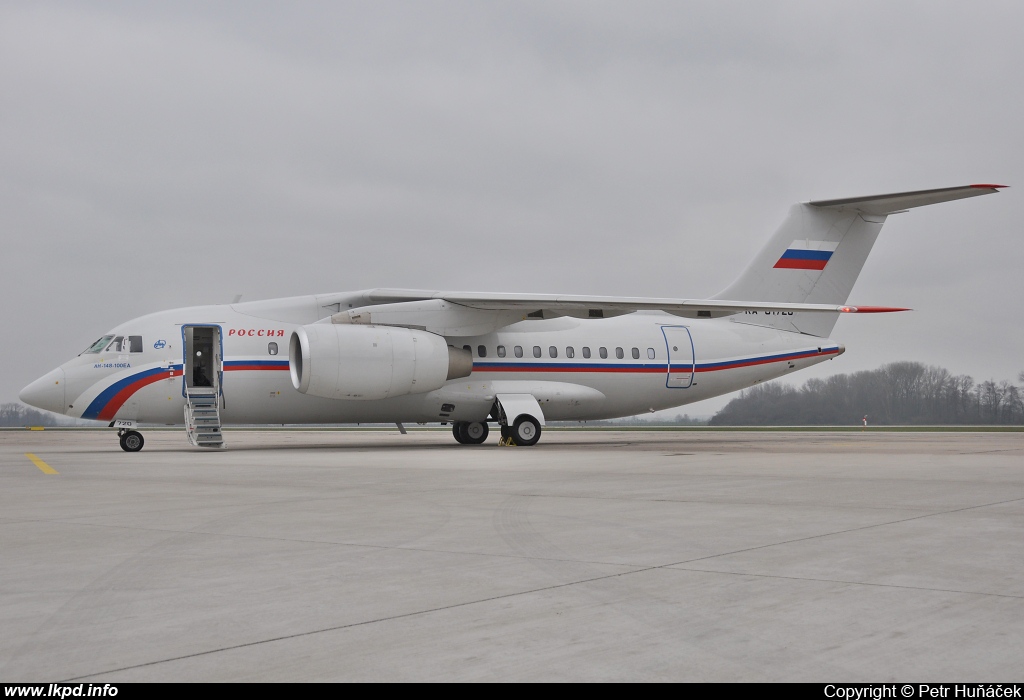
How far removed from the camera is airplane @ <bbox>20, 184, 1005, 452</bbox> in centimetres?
1978

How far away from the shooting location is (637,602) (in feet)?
13.6

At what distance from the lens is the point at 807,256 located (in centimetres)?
2475

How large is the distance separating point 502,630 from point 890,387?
40442mm

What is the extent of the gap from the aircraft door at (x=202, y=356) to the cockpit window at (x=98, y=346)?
165cm

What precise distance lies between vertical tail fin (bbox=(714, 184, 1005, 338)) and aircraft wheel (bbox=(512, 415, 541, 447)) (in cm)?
709

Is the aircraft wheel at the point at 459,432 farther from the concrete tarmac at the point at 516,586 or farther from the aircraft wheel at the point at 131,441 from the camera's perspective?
the concrete tarmac at the point at 516,586

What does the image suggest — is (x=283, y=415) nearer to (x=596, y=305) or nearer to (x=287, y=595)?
(x=596, y=305)

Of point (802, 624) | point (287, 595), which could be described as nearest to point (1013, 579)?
point (802, 624)

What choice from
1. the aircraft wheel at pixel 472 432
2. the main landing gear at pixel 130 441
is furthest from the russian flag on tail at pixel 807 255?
the main landing gear at pixel 130 441

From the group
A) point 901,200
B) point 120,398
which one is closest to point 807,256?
point 901,200

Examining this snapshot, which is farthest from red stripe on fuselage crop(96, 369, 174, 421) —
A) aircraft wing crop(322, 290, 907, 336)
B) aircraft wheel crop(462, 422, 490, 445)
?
aircraft wheel crop(462, 422, 490, 445)

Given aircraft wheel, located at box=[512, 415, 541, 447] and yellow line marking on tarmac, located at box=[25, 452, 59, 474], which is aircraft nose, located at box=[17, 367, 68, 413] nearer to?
yellow line marking on tarmac, located at box=[25, 452, 59, 474]

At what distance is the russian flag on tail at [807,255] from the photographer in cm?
2467
